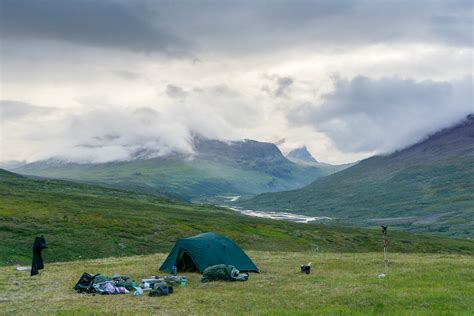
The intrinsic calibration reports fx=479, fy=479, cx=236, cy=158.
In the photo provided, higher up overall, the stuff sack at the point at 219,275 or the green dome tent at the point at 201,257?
the green dome tent at the point at 201,257

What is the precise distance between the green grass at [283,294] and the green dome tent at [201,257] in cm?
143

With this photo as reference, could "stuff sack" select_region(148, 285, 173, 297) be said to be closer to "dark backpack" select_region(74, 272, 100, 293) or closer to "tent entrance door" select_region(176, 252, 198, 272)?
"dark backpack" select_region(74, 272, 100, 293)

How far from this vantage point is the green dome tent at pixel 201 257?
37.4m

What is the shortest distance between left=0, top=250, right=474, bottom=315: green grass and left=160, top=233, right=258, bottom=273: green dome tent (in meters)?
1.43

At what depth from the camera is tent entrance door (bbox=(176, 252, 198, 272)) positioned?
3784 centimetres

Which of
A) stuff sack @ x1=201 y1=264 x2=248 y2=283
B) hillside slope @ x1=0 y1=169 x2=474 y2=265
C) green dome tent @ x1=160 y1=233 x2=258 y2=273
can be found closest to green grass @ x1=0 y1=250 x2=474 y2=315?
stuff sack @ x1=201 y1=264 x2=248 y2=283

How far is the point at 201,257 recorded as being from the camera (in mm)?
37438

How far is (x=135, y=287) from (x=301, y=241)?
259 ft

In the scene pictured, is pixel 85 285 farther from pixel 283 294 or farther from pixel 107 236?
pixel 107 236

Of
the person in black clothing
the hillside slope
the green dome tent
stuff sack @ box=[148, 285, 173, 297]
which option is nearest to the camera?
stuff sack @ box=[148, 285, 173, 297]

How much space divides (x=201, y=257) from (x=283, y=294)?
11682mm

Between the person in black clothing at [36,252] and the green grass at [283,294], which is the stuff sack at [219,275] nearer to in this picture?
the green grass at [283,294]

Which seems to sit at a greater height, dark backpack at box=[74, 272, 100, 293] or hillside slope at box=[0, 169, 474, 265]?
hillside slope at box=[0, 169, 474, 265]

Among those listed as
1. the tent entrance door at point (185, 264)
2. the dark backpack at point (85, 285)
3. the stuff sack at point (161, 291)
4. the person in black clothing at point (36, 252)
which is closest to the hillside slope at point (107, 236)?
the person in black clothing at point (36, 252)
